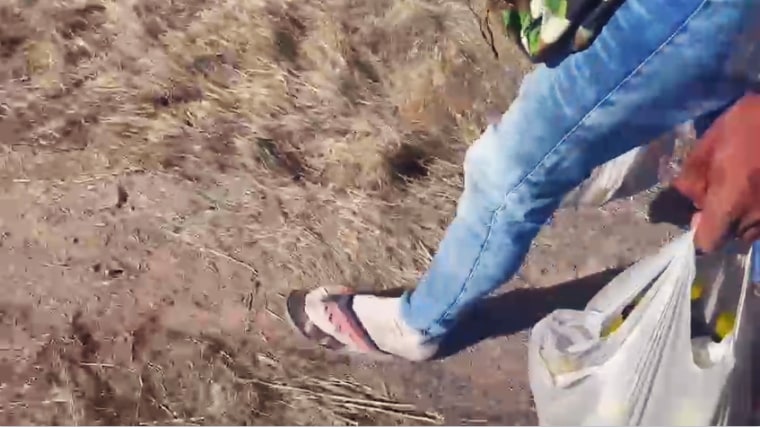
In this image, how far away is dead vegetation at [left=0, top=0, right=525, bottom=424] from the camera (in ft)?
4.49

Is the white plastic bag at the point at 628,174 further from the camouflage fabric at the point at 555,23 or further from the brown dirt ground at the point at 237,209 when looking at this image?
the camouflage fabric at the point at 555,23

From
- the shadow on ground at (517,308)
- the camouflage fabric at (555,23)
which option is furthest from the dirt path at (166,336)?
the camouflage fabric at (555,23)

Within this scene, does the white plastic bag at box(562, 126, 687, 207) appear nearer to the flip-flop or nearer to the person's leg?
the person's leg

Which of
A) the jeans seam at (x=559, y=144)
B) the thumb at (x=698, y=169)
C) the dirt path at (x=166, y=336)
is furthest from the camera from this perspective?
the dirt path at (x=166, y=336)

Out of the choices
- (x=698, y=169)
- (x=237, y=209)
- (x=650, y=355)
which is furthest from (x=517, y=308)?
(x=237, y=209)

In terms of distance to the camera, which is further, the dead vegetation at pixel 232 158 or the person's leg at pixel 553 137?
the dead vegetation at pixel 232 158

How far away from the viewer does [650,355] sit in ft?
4.51

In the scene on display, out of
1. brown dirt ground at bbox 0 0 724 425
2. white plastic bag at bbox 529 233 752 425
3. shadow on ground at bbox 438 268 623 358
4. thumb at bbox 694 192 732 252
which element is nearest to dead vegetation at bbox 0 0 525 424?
brown dirt ground at bbox 0 0 724 425

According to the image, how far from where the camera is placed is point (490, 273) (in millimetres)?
1375

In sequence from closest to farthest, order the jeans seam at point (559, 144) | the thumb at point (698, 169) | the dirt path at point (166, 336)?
1. the jeans seam at point (559, 144)
2. the thumb at point (698, 169)
3. the dirt path at point (166, 336)

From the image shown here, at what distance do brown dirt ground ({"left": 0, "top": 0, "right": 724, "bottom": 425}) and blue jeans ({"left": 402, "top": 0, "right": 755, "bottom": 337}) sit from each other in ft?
0.13

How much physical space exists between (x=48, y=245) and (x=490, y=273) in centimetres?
67

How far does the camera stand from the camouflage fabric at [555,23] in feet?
4.03

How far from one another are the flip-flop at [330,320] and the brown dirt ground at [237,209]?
20 mm
